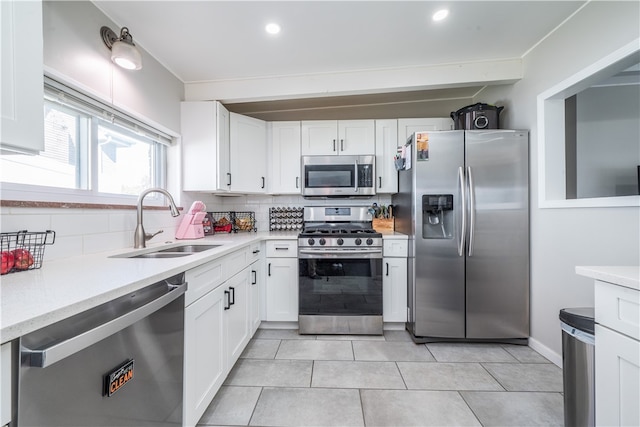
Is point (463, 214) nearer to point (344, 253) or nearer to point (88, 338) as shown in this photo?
point (344, 253)

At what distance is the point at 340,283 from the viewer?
2256 millimetres

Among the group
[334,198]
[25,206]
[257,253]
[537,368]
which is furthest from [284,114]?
[537,368]

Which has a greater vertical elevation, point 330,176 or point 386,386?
point 330,176

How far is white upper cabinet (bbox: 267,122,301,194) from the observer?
2754 mm

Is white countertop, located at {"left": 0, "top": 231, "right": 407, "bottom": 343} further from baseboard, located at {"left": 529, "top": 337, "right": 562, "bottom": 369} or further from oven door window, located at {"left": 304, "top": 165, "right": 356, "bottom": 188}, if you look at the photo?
baseboard, located at {"left": 529, "top": 337, "right": 562, "bottom": 369}

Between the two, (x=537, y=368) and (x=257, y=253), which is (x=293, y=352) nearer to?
(x=257, y=253)

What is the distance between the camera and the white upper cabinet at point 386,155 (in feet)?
8.83

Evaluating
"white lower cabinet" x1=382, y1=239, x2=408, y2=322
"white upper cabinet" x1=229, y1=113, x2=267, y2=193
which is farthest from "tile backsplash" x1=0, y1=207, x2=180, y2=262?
"white lower cabinet" x1=382, y1=239, x2=408, y2=322

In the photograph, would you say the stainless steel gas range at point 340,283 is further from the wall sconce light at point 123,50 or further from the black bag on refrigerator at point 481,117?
the wall sconce light at point 123,50

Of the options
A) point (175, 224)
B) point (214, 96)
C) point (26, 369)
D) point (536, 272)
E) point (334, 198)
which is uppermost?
point (214, 96)

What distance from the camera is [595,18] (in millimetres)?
1508

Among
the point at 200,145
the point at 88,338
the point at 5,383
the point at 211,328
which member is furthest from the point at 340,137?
the point at 5,383

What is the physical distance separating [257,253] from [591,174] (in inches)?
111

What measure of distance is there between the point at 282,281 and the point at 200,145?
1.48 m
